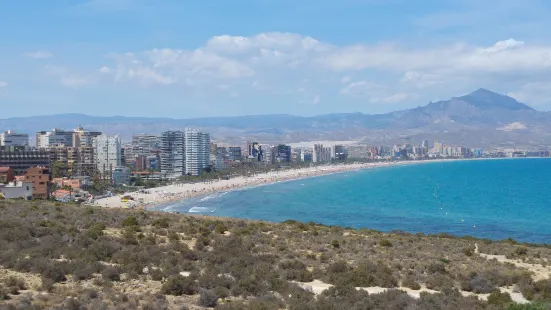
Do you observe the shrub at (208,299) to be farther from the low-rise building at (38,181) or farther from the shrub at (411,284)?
the low-rise building at (38,181)

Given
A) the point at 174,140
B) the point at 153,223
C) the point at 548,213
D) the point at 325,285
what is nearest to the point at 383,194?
the point at 548,213

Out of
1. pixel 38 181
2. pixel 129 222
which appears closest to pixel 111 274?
pixel 129 222

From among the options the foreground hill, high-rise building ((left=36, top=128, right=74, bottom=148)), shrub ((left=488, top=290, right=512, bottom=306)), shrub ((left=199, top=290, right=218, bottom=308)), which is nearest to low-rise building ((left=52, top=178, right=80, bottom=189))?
the foreground hill

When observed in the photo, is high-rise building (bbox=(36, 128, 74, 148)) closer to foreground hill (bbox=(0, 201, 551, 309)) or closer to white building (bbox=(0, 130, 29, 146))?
white building (bbox=(0, 130, 29, 146))

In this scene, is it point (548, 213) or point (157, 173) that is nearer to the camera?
point (548, 213)

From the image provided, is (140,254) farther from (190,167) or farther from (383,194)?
(190,167)

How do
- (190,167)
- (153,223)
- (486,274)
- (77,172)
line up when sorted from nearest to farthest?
(486,274) < (153,223) < (77,172) < (190,167)
